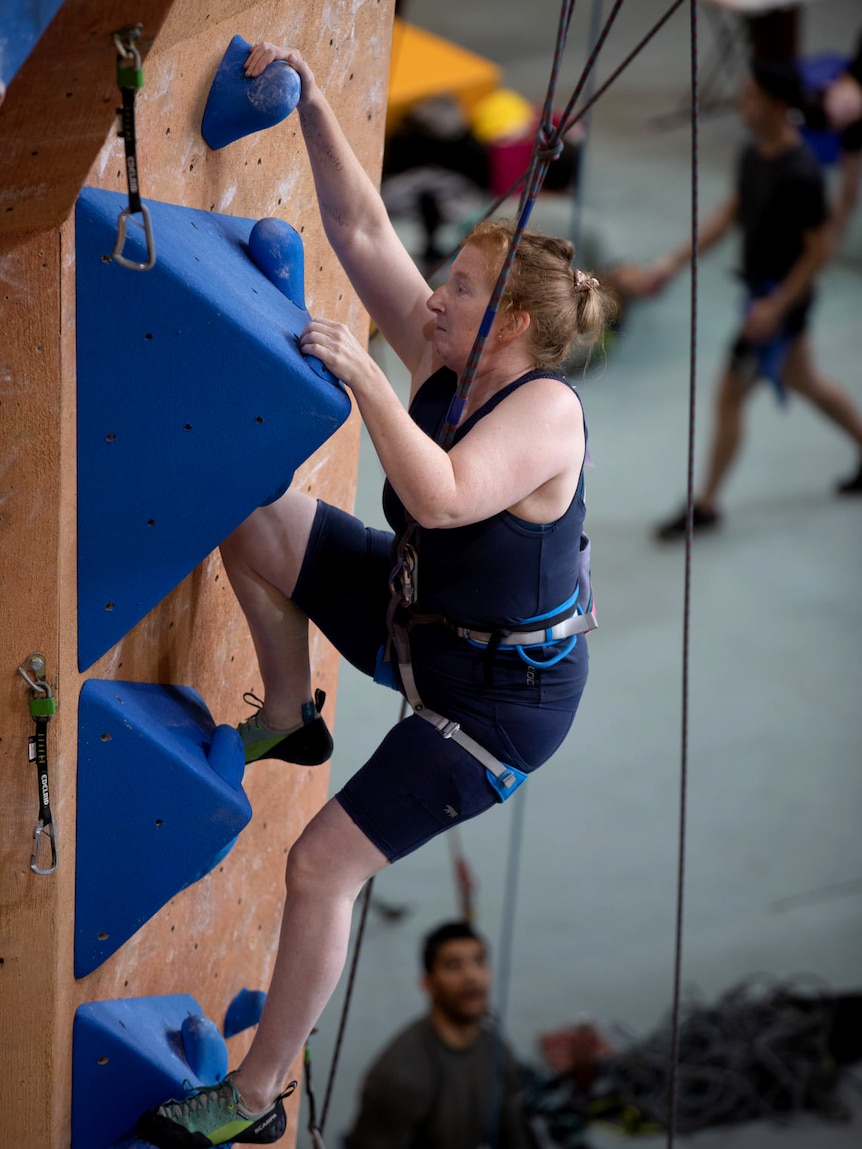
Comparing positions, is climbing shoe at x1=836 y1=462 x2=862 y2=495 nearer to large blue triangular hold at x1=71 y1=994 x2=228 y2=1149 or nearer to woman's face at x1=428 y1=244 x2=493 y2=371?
large blue triangular hold at x1=71 y1=994 x2=228 y2=1149

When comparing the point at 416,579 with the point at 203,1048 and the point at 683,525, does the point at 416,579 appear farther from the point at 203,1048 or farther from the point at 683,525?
the point at 683,525

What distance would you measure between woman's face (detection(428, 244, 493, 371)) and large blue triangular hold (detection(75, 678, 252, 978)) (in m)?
0.75

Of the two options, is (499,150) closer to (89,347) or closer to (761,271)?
(761,271)

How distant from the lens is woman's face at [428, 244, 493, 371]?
7.25 ft

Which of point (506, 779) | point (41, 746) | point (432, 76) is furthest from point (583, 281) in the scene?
point (432, 76)

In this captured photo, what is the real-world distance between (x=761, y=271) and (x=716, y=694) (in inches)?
84.2

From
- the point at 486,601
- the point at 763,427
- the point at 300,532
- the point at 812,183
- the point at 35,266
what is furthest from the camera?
the point at 763,427

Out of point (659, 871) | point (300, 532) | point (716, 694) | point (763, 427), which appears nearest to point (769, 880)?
point (659, 871)

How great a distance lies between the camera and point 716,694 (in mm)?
7328

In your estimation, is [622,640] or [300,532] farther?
[622,640]

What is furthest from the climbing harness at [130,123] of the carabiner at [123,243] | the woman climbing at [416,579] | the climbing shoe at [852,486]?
the climbing shoe at [852,486]

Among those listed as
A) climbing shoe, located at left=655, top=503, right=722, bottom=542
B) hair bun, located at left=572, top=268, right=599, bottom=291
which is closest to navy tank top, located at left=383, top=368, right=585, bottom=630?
hair bun, located at left=572, top=268, right=599, bottom=291

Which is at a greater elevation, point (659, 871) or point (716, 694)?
point (716, 694)

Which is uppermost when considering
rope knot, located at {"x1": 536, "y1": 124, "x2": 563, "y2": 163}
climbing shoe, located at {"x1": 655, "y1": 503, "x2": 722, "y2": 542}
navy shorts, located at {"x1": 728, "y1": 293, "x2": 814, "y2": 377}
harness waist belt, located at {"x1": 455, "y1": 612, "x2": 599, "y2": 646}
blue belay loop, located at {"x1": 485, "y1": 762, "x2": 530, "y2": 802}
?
navy shorts, located at {"x1": 728, "y1": 293, "x2": 814, "y2": 377}
